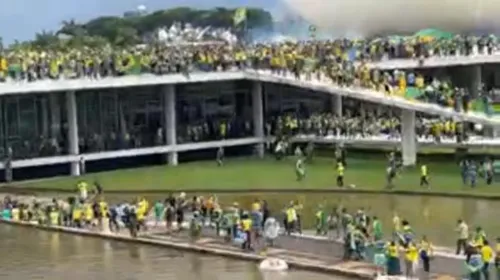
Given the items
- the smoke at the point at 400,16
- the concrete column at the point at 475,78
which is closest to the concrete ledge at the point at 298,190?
the concrete column at the point at 475,78

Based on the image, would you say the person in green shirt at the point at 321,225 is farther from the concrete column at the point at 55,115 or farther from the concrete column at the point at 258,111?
the concrete column at the point at 258,111

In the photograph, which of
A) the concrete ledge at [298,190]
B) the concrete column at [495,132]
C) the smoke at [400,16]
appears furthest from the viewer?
the smoke at [400,16]

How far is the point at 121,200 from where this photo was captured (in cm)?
4525

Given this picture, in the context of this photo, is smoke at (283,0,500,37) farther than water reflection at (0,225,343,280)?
Yes

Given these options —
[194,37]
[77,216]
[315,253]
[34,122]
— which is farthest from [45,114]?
[194,37]

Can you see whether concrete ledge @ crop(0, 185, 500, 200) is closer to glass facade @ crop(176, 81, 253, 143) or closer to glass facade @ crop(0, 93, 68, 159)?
glass facade @ crop(0, 93, 68, 159)

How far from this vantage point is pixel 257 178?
49344 mm

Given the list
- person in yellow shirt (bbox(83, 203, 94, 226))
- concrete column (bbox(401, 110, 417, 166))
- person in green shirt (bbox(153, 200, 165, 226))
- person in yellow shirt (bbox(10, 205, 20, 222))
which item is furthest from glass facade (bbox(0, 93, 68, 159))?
person in green shirt (bbox(153, 200, 165, 226))

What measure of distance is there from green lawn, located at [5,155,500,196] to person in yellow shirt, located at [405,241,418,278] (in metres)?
14.7

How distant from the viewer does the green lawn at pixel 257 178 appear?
45.9 meters

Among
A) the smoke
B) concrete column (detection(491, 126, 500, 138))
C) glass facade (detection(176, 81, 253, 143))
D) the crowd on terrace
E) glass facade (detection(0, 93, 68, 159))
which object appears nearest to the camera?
concrete column (detection(491, 126, 500, 138))

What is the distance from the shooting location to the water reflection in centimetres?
3091

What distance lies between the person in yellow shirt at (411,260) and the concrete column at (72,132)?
1109 inches

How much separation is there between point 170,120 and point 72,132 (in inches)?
196
